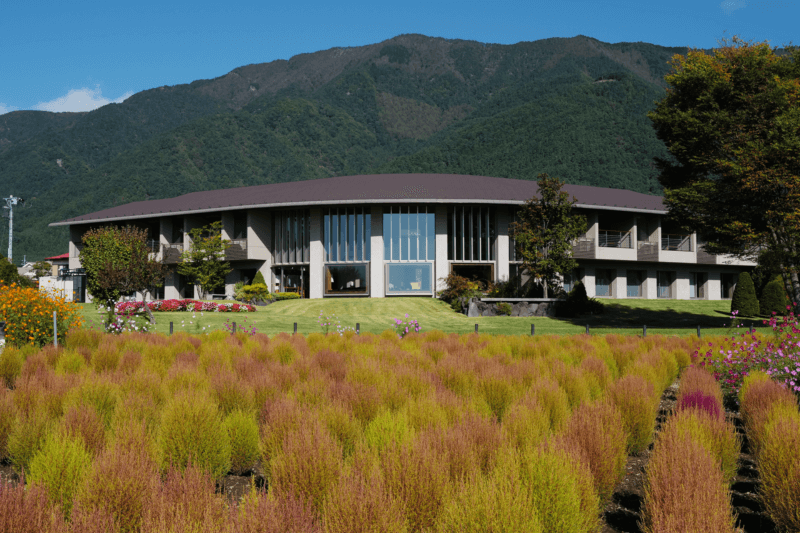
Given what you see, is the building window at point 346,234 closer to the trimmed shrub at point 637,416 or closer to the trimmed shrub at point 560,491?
the trimmed shrub at point 637,416

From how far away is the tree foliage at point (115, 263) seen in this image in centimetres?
2028

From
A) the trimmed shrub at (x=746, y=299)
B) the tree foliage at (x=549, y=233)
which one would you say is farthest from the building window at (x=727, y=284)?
the tree foliage at (x=549, y=233)

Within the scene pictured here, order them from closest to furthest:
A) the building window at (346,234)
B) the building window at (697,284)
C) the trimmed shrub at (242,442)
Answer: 1. the trimmed shrub at (242,442)
2. the building window at (346,234)
3. the building window at (697,284)

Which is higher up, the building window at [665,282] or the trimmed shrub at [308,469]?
the building window at [665,282]

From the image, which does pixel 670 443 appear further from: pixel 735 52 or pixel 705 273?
pixel 705 273

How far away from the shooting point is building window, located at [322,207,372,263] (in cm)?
3800

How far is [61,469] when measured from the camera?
4.23 metres

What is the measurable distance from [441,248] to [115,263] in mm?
22113

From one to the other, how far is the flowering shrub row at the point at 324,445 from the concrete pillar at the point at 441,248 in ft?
88.4

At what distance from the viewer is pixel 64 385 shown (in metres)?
7.41

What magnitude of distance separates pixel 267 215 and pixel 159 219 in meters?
10.6

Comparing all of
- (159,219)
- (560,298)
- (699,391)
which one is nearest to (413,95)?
(159,219)

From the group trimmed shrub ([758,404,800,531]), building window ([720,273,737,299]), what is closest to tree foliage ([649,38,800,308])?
building window ([720,273,737,299])

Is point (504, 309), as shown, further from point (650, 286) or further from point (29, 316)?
point (29, 316)
